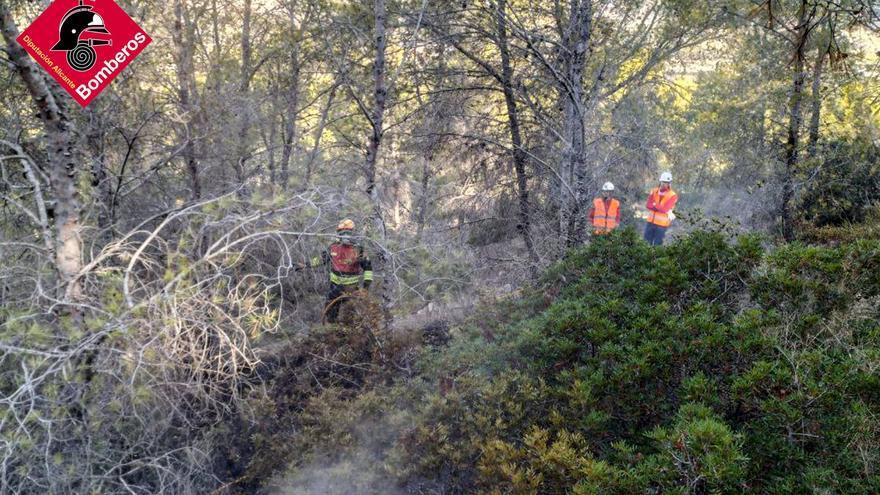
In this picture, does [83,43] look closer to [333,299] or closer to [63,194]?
[63,194]

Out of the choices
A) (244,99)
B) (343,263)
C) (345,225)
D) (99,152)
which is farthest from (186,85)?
(345,225)

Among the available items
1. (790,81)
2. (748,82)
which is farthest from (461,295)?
(748,82)

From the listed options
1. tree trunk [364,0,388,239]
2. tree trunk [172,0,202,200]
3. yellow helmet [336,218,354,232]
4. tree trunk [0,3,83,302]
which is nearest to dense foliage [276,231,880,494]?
yellow helmet [336,218,354,232]

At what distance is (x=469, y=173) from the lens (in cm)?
1038

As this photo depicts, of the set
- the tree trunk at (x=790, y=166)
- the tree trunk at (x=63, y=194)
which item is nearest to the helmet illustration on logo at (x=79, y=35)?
the tree trunk at (x=63, y=194)

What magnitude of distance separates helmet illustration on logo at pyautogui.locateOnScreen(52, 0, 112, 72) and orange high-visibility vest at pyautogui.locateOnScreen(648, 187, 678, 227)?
8.54 meters

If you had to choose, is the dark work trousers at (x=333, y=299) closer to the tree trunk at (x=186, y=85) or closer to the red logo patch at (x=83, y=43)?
the tree trunk at (x=186, y=85)

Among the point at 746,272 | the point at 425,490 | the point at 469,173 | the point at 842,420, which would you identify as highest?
the point at 469,173

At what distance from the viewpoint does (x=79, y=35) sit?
18.7 feet

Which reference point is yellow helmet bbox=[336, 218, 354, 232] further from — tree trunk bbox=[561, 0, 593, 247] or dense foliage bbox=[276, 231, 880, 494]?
tree trunk bbox=[561, 0, 593, 247]

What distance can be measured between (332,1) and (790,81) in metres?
7.95

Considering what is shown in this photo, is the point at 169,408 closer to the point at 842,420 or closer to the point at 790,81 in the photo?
the point at 842,420

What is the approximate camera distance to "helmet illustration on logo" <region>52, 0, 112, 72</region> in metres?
5.55

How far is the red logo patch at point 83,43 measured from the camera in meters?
5.34
